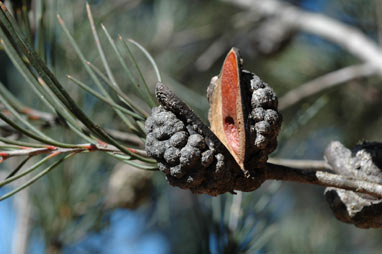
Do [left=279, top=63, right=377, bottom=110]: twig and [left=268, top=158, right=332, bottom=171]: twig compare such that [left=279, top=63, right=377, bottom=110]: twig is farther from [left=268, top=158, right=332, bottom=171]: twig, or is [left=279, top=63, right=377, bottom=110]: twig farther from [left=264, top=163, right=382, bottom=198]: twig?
[left=264, top=163, right=382, bottom=198]: twig

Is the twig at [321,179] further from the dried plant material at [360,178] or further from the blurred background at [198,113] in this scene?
the blurred background at [198,113]

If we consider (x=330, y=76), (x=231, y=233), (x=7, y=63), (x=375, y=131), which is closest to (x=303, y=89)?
(x=330, y=76)

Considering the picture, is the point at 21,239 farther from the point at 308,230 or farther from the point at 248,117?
the point at 308,230

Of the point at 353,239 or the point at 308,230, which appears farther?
the point at 353,239

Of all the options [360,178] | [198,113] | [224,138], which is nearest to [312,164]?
[360,178]

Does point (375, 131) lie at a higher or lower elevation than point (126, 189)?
lower

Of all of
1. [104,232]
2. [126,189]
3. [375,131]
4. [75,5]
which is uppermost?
[75,5]

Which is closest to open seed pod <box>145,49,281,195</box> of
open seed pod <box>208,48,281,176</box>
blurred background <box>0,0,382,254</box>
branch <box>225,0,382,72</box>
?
open seed pod <box>208,48,281,176</box>
